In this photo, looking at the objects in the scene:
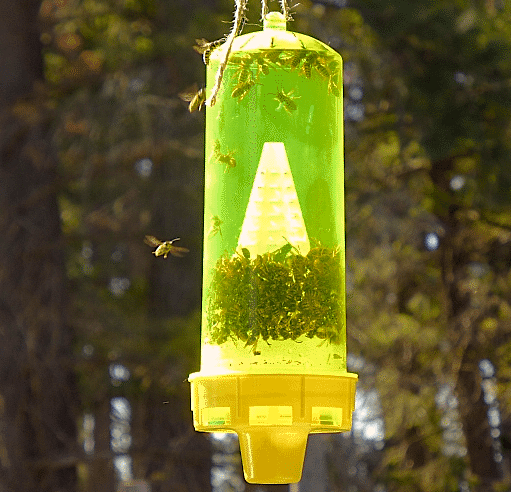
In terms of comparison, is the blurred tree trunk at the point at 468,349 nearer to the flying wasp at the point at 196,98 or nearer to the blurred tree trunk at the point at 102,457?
the blurred tree trunk at the point at 102,457

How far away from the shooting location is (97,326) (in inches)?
269

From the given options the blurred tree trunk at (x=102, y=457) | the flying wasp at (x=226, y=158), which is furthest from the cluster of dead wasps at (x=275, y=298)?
the blurred tree trunk at (x=102, y=457)

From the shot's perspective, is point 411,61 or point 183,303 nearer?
point 411,61

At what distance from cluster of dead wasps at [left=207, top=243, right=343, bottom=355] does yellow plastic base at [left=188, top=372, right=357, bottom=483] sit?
71 mm

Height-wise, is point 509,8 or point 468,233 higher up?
point 509,8

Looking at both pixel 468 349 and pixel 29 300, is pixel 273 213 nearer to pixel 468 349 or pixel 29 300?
pixel 468 349

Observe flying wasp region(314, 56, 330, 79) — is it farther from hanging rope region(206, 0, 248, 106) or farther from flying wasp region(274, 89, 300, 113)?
hanging rope region(206, 0, 248, 106)

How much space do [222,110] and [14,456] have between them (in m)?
5.01

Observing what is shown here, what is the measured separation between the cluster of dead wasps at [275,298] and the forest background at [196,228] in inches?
180

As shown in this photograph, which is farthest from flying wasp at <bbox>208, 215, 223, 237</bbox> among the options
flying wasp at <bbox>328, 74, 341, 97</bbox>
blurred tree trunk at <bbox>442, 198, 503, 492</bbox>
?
blurred tree trunk at <bbox>442, 198, 503, 492</bbox>

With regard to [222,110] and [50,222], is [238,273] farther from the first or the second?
[50,222]

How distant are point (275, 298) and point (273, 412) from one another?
0.19 meters

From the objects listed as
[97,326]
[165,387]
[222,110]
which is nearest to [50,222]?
[97,326]

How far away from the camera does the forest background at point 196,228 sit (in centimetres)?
609
